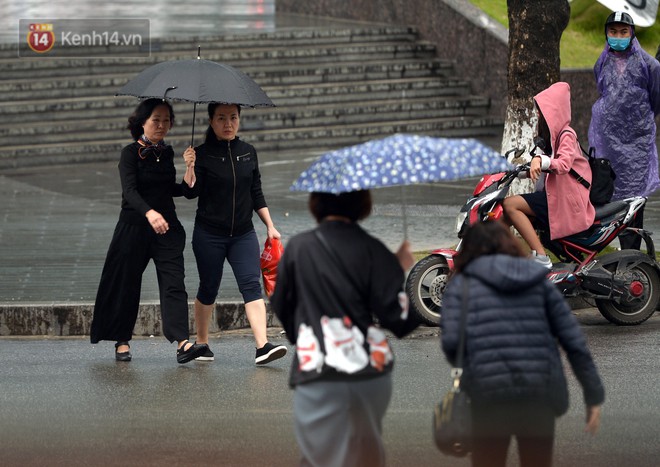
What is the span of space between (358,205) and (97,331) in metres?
4.26

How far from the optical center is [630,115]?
10961 mm

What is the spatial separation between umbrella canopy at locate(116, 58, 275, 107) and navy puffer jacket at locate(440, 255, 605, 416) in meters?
3.63

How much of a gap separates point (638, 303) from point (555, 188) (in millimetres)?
1058

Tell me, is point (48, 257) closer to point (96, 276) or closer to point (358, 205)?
point (96, 276)

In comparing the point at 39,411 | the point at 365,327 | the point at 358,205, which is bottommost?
the point at 39,411

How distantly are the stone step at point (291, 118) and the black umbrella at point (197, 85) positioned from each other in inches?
424

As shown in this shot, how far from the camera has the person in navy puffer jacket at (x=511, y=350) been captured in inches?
186

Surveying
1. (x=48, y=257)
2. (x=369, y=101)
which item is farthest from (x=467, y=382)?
(x=369, y=101)

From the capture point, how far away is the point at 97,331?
8766 mm

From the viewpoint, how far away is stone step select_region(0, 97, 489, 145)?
19.2 meters

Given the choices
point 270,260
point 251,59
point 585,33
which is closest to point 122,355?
point 270,260

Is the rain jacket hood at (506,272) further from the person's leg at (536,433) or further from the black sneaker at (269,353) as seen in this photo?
the black sneaker at (269,353)

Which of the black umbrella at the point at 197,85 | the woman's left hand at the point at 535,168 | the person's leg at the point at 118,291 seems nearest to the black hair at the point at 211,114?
the black umbrella at the point at 197,85

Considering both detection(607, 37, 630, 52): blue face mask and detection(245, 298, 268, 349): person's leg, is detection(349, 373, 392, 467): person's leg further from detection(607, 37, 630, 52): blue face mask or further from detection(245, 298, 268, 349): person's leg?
detection(607, 37, 630, 52): blue face mask
